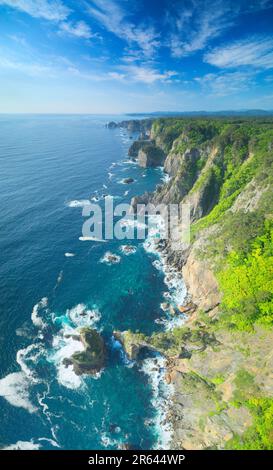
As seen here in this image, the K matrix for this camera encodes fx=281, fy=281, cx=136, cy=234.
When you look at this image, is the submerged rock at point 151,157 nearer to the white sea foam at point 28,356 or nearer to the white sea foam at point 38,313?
the white sea foam at point 38,313

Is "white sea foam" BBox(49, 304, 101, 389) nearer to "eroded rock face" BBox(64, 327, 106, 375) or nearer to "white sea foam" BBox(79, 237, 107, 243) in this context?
"eroded rock face" BBox(64, 327, 106, 375)

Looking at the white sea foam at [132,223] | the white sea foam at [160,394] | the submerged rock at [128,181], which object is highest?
the submerged rock at [128,181]

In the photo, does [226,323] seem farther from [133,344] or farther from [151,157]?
[151,157]

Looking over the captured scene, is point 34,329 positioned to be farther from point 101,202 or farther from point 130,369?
point 101,202

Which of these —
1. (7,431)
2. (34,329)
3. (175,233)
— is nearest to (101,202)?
(175,233)

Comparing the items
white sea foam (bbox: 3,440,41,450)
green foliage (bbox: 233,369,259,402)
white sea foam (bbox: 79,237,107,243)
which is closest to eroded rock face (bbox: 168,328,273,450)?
green foliage (bbox: 233,369,259,402)

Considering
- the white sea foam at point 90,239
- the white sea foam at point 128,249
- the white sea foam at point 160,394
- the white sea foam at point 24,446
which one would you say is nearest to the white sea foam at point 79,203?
the white sea foam at point 90,239
